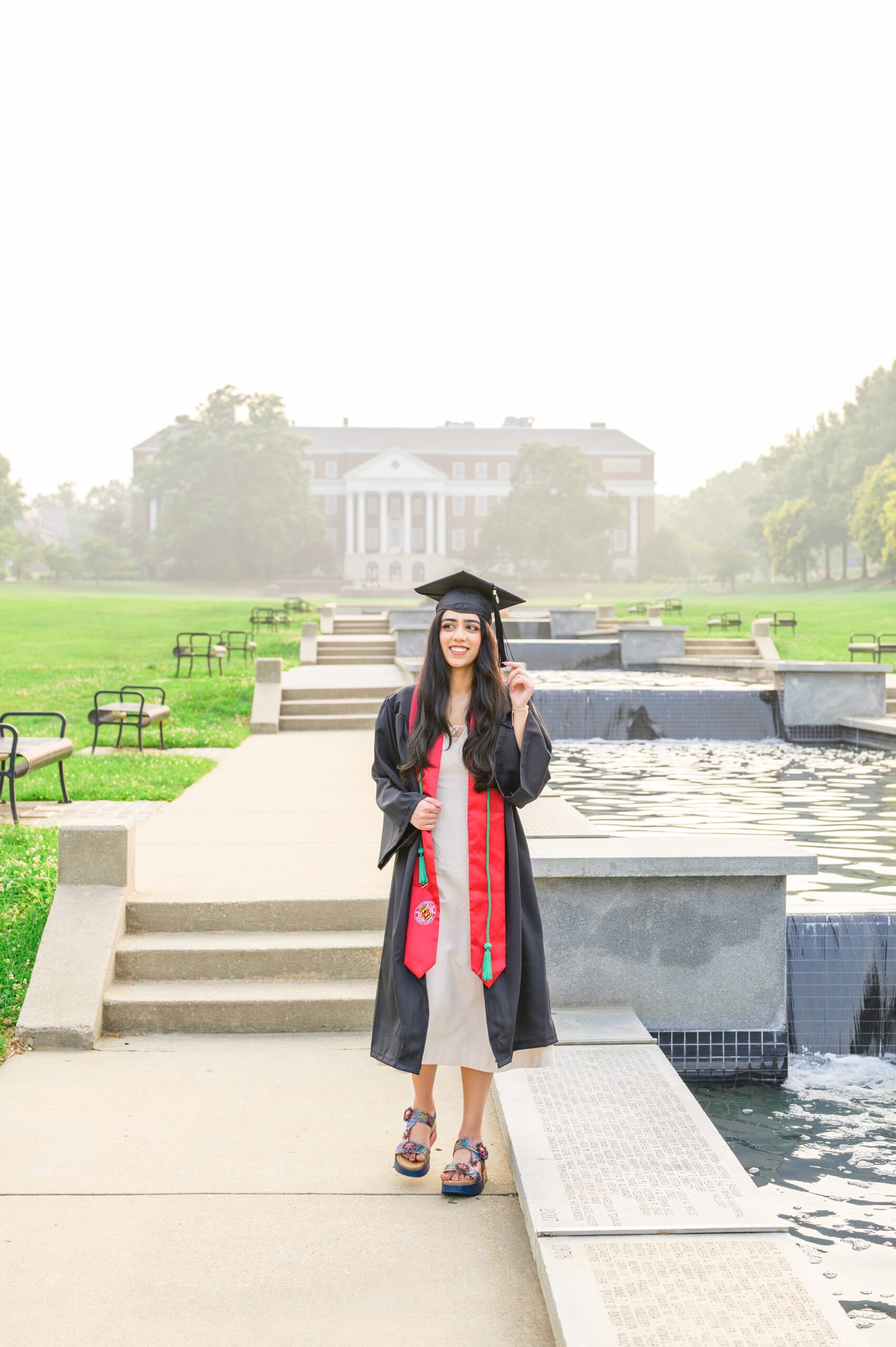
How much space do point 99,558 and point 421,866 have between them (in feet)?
264

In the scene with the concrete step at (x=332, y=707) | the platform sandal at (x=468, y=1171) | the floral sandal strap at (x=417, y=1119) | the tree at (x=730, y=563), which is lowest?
the platform sandal at (x=468, y=1171)

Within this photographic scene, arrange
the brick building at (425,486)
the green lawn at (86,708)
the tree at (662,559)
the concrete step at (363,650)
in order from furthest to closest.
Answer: the brick building at (425,486), the tree at (662,559), the concrete step at (363,650), the green lawn at (86,708)

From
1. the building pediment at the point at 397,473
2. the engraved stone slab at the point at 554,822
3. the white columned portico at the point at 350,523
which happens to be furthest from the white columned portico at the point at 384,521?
the engraved stone slab at the point at 554,822

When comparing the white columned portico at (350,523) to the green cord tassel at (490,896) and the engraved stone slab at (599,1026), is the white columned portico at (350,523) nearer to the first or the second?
the engraved stone slab at (599,1026)

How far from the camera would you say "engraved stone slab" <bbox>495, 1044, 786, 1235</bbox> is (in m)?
3.32

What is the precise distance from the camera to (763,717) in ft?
51.7

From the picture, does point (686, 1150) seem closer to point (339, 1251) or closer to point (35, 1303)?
point (339, 1251)

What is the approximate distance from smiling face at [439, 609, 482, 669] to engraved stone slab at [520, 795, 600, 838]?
69.9 inches

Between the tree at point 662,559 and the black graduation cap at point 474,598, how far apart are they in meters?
94.2

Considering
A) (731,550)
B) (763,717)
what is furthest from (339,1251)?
(731,550)

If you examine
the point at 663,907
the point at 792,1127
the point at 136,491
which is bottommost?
the point at 792,1127

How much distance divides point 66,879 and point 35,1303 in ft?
9.90

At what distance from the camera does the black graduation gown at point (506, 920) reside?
11.7 feet

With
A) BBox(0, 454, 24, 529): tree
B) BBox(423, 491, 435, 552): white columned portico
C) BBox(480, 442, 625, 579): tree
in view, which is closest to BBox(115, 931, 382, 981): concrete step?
BBox(0, 454, 24, 529): tree
